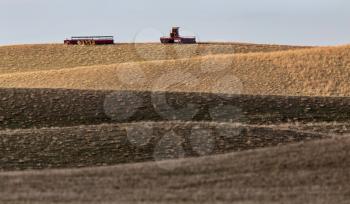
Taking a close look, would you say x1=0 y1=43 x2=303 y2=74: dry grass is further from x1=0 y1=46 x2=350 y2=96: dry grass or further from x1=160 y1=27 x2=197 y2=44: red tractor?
x1=0 y1=46 x2=350 y2=96: dry grass

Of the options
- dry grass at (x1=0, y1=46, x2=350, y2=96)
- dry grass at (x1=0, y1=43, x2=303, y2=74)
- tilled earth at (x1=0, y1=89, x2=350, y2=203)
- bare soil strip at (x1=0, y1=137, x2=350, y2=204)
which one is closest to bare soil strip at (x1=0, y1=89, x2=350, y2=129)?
tilled earth at (x1=0, y1=89, x2=350, y2=203)

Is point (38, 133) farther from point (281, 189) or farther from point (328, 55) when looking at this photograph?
point (328, 55)

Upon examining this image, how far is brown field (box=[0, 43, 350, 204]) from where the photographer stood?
2595cm

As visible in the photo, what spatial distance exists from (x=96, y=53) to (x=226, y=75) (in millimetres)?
27308

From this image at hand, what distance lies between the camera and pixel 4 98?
4988 centimetres

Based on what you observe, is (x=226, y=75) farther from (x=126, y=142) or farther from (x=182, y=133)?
(x=126, y=142)

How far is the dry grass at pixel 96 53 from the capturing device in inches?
3588

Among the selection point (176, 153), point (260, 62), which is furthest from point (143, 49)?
point (176, 153)

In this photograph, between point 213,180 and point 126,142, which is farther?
point 126,142

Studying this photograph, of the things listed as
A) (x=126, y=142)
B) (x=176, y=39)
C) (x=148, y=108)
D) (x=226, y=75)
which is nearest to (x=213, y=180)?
(x=126, y=142)

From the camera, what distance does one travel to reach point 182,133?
38531mm

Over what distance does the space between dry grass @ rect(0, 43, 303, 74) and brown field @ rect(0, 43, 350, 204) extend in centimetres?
801

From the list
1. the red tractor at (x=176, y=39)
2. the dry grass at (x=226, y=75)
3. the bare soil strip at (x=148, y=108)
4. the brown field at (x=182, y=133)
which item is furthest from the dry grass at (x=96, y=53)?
the bare soil strip at (x=148, y=108)

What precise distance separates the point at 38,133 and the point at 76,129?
219 centimetres
